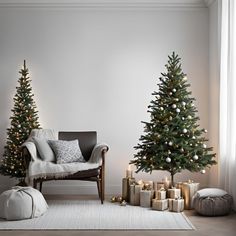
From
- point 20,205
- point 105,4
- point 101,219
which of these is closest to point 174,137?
point 101,219

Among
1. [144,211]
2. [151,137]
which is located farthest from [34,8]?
[144,211]

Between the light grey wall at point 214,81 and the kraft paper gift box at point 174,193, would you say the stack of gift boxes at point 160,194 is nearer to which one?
the kraft paper gift box at point 174,193

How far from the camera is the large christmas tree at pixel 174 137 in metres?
6.24

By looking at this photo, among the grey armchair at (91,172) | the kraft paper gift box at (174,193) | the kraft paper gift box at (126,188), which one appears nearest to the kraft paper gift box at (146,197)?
the kraft paper gift box at (174,193)

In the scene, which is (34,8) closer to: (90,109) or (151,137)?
(90,109)

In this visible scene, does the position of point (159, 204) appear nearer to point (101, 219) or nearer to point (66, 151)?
point (101, 219)

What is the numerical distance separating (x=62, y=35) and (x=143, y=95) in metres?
1.54

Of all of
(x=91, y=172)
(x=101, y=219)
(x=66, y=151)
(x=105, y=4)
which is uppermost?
(x=105, y=4)

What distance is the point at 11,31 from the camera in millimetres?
7598

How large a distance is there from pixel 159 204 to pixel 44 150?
174 cm

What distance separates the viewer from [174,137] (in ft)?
20.6

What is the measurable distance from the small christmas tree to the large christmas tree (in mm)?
1746

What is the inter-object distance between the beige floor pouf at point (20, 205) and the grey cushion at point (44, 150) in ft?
3.28

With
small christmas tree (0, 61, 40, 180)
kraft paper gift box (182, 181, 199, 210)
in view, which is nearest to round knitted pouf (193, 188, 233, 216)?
kraft paper gift box (182, 181, 199, 210)
